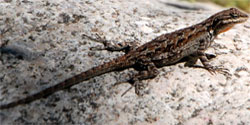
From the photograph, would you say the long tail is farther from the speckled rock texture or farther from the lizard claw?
the lizard claw

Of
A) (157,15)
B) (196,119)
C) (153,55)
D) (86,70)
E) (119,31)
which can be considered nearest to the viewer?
(196,119)

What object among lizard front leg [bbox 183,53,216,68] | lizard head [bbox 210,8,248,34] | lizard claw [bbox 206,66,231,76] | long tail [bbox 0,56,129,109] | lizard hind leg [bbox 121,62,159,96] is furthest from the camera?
lizard head [bbox 210,8,248,34]

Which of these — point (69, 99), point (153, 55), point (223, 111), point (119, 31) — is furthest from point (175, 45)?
point (69, 99)

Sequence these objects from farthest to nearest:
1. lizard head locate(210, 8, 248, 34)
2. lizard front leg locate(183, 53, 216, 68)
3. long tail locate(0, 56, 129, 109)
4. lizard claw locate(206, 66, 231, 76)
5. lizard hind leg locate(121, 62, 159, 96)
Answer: lizard head locate(210, 8, 248, 34) → lizard front leg locate(183, 53, 216, 68) → lizard claw locate(206, 66, 231, 76) → lizard hind leg locate(121, 62, 159, 96) → long tail locate(0, 56, 129, 109)

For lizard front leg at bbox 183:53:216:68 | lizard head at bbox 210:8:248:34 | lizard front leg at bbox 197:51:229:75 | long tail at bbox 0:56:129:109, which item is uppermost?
lizard head at bbox 210:8:248:34

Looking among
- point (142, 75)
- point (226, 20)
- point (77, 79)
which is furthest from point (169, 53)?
point (77, 79)

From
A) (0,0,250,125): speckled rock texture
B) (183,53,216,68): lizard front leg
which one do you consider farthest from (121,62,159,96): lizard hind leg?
(183,53,216,68): lizard front leg

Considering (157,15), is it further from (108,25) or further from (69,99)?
(69,99)
